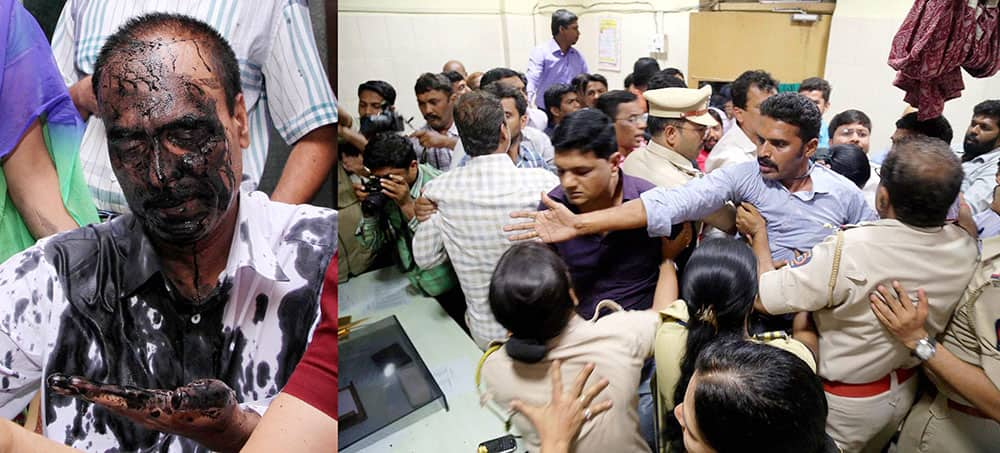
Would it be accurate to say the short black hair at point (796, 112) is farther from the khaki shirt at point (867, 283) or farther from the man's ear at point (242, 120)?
the man's ear at point (242, 120)

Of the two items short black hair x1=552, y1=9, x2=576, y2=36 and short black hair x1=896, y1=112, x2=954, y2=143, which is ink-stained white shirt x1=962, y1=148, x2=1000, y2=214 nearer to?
short black hair x1=896, y1=112, x2=954, y2=143

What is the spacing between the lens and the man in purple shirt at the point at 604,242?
0.79 metres

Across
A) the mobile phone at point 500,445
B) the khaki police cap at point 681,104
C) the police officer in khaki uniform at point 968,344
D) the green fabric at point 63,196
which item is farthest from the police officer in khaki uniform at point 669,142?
the green fabric at point 63,196

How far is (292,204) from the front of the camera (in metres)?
0.89

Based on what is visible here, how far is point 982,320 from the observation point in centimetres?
77

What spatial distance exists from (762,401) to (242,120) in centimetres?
75

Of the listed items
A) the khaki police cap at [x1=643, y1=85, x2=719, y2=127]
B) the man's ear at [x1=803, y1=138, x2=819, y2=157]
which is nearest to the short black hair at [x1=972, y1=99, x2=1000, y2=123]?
the man's ear at [x1=803, y1=138, x2=819, y2=157]

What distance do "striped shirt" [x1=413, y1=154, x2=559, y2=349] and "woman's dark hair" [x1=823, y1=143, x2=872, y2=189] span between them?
1.32ft

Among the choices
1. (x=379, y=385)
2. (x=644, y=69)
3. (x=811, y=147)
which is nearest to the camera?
(x=811, y=147)

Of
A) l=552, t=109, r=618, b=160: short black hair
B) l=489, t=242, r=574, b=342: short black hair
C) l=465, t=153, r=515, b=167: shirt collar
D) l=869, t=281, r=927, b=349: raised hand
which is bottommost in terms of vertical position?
l=869, t=281, r=927, b=349: raised hand

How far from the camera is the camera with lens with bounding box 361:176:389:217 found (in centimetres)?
92

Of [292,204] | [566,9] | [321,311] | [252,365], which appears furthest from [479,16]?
[252,365]

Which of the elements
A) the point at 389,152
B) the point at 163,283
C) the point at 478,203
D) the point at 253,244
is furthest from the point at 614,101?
the point at 163,283

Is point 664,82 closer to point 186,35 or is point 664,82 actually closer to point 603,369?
point 603,369
